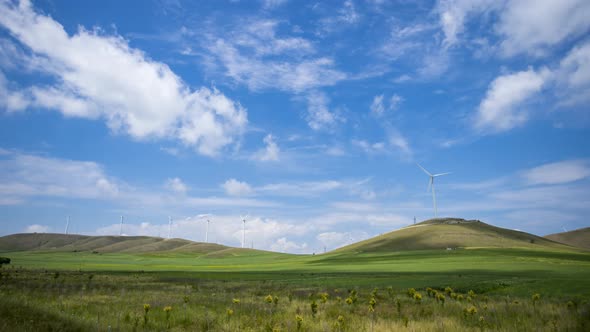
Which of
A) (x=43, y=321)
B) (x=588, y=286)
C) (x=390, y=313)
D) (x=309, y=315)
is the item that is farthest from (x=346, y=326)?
(x=588, y=286)

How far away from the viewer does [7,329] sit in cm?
923

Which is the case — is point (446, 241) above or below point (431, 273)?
above

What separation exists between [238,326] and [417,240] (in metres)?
161

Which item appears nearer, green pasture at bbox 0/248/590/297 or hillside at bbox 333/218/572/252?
green pasture at bbox 0/248/590/297

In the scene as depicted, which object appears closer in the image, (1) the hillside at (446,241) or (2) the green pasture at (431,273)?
(2) the green pasture at (431,273)

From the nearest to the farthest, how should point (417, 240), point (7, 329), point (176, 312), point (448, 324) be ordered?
point (7, 329)
point (448, 324)
point (176, 312)
point (417, 240)

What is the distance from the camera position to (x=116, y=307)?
17.8m

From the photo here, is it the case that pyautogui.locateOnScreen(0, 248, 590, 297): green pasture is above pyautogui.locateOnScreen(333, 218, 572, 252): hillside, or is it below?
below

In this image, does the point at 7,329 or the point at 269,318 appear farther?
the point at 269,318

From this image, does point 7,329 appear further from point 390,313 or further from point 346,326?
point 390,313

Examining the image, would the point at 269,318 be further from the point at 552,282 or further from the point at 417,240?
the point at 417,240

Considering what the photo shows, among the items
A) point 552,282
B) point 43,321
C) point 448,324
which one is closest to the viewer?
point 43,321

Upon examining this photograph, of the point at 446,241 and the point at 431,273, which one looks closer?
the point at 431,273

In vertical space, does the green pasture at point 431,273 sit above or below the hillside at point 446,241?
below
